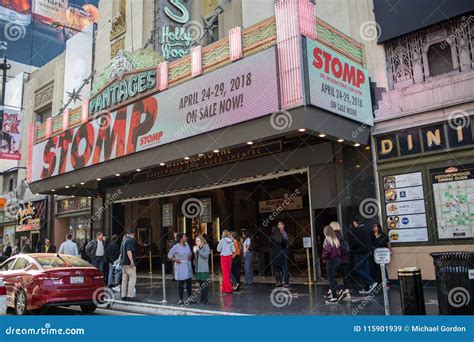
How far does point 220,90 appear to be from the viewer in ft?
42.8

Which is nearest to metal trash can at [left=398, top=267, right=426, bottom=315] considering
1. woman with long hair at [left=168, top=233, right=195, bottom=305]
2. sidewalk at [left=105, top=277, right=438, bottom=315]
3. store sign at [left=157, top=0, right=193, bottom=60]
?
sidewalk at [left=105, top=277, right=438, bottom=315]

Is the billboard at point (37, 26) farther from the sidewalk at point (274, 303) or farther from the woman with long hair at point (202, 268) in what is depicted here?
the sidewalk at point (274, 303)

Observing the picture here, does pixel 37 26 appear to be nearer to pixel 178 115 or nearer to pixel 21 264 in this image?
pixel 178 115

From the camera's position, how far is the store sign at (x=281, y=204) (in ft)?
63.8

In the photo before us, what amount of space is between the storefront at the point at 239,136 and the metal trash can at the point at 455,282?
4.65 metres

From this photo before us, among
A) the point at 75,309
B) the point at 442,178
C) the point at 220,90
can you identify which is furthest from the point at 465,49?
the point at 75,309

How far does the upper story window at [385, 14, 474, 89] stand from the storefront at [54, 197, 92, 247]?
17241 mm

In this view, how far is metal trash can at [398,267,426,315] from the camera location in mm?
7621

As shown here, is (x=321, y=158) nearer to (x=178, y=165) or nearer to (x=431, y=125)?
(x=431, y=125)

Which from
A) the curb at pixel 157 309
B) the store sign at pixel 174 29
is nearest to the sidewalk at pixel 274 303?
the curb at pixel 157 309

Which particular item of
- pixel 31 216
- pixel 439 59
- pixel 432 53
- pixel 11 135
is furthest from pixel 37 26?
pixel 439 59

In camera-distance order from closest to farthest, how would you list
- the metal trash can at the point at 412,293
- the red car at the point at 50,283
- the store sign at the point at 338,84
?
the metal trash can at the point at 412,293, the red car at the point at 50,283, the store sign at the point at 338,84

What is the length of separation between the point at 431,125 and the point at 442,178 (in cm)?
152

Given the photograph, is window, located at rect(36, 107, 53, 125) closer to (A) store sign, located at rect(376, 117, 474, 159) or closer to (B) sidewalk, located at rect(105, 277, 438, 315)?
(B) sidewalk, located at rect(105, 277, 438, 315)
